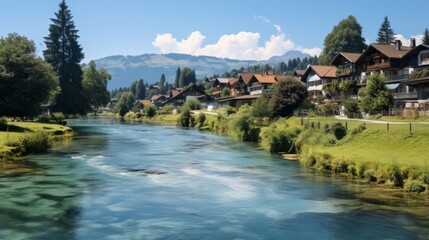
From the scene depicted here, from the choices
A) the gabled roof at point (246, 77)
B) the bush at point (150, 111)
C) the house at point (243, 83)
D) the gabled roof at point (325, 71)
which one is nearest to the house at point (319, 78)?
the gabled roof at point (325, 71)

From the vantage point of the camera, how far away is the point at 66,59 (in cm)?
10838

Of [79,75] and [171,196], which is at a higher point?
[79,75]

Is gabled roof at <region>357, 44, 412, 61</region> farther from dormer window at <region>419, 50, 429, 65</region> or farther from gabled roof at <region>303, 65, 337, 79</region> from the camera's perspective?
gabled roof at <region>303, 65, 337, 79</region>

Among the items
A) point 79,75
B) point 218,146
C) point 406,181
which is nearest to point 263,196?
point 406,181

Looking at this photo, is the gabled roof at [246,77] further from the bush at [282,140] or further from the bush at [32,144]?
the bush at [32,144]

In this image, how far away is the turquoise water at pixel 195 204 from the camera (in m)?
20.6

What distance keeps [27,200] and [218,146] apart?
35458 millimetres

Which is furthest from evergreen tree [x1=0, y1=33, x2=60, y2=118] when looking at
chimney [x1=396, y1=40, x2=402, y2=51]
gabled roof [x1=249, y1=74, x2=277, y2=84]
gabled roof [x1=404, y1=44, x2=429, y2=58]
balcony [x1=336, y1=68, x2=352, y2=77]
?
gabled roof [x1=249, y1=74, x2=277, y2=84]

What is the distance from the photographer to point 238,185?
32.2m

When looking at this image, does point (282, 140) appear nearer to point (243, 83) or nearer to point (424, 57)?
point (424, 57)

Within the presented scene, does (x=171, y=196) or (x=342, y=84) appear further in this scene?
(x=342, y=84)

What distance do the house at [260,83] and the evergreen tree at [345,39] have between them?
27.1 m

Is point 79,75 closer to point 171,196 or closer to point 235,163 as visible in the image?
point 235,163

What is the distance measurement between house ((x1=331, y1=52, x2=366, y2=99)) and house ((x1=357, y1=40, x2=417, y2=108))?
1.42m
